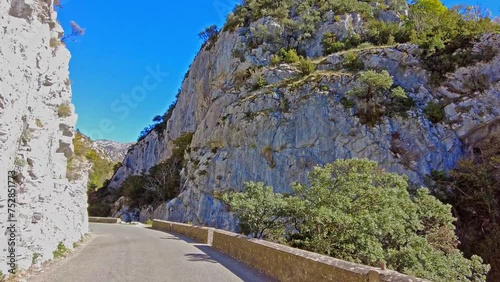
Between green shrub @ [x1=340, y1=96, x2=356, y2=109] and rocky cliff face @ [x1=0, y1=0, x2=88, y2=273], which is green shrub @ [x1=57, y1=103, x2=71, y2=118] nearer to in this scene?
rocky cliff face @ [x1=0, y1=0, x2=88, y2=273]

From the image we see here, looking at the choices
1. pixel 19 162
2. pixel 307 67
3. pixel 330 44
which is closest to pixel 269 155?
pixel 307 67

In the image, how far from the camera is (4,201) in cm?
693

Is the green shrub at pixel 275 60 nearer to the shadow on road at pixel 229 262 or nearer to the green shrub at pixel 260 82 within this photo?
the green shrub at pixel 260 82

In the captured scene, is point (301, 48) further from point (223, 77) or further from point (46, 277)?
point (46, 277)

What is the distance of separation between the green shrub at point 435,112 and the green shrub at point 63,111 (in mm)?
28083

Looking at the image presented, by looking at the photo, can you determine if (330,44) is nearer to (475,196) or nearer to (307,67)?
(307,67)

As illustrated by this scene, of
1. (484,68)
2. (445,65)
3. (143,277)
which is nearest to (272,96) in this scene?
(445,65)

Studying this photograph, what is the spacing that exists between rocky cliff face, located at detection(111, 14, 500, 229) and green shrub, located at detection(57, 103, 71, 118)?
55.7 ft

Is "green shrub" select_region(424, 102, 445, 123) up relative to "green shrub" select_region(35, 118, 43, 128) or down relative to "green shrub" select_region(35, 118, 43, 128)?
up

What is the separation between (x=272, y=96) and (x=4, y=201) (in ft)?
88.4

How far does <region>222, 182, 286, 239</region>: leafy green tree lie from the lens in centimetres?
1484

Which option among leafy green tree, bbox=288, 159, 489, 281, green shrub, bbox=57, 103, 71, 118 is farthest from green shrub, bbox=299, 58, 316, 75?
green shrub, bbox=57, 103, 71, 118

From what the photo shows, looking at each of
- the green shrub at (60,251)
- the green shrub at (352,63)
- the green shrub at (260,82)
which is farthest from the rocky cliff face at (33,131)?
the green shrub at (352,63)

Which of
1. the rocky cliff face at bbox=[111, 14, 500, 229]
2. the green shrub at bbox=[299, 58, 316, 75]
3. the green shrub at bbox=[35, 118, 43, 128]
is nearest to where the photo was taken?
the green shrub at bbox=[35, 118, 43, 128]
